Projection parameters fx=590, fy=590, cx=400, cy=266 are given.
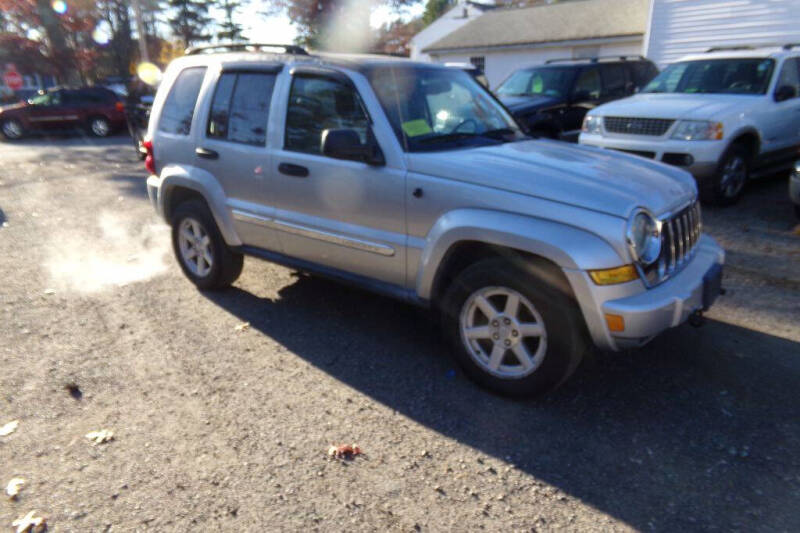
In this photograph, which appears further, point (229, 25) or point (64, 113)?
point (229, 25)

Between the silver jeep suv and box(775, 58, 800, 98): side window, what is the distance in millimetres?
5463

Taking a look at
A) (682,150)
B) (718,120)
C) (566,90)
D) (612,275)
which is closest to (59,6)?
(566,90)

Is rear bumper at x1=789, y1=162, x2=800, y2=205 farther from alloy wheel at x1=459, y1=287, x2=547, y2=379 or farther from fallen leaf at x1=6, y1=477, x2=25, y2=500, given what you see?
fallen leaf at x1=6, y1=477, x2=25, y2=500

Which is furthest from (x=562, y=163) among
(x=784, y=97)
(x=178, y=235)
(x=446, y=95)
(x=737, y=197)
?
→ (x=784, y=97)

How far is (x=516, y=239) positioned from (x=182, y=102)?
3386 mm

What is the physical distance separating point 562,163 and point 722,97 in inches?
217

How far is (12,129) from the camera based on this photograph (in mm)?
19906

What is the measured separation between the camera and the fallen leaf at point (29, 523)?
2.56m

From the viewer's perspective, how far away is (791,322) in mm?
4355

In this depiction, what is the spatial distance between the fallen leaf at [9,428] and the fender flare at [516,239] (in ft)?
8.12

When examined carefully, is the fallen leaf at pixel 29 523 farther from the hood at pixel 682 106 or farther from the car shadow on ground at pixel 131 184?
the car shadow on ground at pixel 131 184

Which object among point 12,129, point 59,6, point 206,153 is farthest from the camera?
point 59,6

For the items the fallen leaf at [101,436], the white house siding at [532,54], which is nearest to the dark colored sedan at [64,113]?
the white house siding at [532,54]

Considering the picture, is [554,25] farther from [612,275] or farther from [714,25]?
[612,275]
